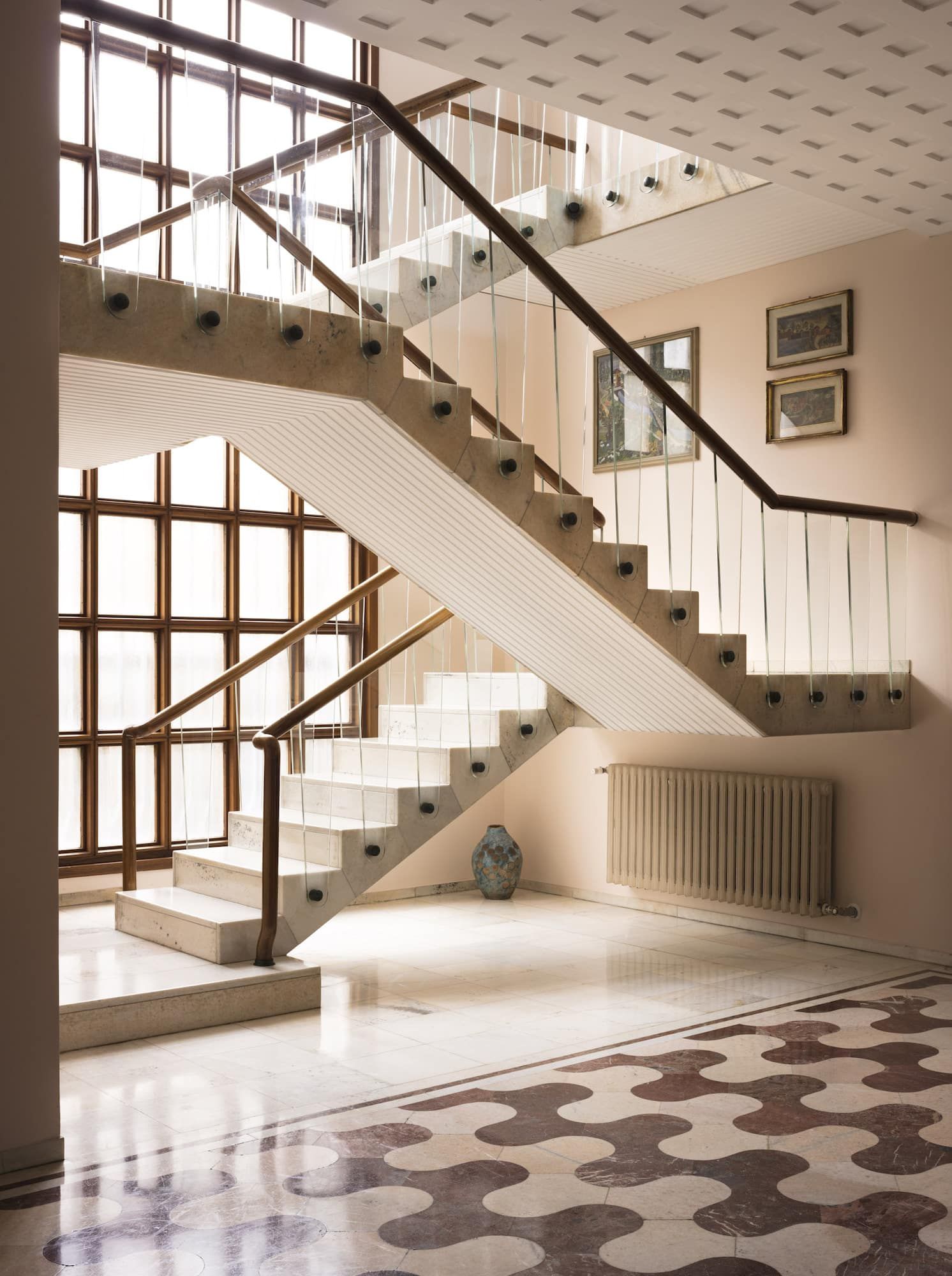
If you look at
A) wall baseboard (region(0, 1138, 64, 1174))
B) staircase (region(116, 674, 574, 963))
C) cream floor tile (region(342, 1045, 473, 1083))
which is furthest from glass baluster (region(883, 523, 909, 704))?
wall baseboard (region(0, 1138, 64, 1174))

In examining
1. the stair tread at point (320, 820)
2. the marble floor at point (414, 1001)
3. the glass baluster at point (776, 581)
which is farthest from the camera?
the glass baluster at point (776, 581)

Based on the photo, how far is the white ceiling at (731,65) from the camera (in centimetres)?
414

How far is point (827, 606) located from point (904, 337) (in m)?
1.34

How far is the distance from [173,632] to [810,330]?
376cm

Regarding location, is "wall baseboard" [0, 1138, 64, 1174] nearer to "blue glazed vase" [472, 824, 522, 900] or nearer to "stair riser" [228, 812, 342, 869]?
"stair riser" [228, 812, 342, 869]

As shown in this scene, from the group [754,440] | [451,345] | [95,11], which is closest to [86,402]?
[95,11]

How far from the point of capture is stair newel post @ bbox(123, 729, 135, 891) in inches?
242

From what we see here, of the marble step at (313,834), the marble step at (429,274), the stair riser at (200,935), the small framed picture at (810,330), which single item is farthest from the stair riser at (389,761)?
the small framed picture at (810,330)

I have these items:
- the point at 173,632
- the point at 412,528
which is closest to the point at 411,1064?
the point at 412,528

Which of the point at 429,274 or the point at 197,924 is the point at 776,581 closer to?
the point at 429,274

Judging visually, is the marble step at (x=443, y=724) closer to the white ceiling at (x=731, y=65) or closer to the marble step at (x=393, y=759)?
the marble step at (x=393, y=759)

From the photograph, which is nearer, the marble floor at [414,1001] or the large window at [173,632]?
the marble floor at [414,1001]

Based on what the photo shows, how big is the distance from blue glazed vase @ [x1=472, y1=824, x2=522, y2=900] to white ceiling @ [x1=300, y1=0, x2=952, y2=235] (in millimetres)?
4151

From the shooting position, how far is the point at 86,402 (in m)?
4.55
